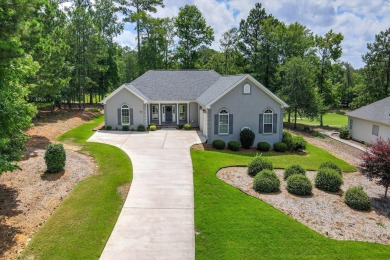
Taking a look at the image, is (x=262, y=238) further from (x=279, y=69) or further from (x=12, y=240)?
(x=279, y=69)

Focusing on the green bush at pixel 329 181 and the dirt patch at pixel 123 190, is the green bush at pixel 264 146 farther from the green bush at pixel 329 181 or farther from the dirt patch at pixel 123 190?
the dirt patch at pixel 123 190

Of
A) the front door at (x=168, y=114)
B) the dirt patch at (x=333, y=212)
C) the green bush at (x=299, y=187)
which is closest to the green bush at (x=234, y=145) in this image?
the dirt patch at (x=333, y=212)

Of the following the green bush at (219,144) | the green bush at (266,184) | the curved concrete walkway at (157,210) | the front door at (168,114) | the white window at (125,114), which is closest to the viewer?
the curved concrete walkway at (157,210)

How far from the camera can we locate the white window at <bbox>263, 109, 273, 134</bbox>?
84.4 ft

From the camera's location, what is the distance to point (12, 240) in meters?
10.1

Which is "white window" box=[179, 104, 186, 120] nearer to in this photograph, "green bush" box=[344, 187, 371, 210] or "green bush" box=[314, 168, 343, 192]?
"green bush" box=[314, 168, 343, 192]

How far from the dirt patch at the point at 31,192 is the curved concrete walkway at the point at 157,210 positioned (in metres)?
2.87

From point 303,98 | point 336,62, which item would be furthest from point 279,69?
point 336,62

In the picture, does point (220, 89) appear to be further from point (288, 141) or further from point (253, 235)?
point (253, 235)

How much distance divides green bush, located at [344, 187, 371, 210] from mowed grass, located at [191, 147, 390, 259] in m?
3.18

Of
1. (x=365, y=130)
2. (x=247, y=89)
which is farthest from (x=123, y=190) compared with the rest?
(x=365, y=130)

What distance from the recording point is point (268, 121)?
1019 inches

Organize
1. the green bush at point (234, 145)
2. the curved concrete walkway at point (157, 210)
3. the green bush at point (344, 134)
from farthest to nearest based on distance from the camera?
the green bush at point (344, 134) < the green bush at point (234, 145) < the curved concrete walkway at point (157, 210)

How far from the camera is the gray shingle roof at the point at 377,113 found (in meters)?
28.2
